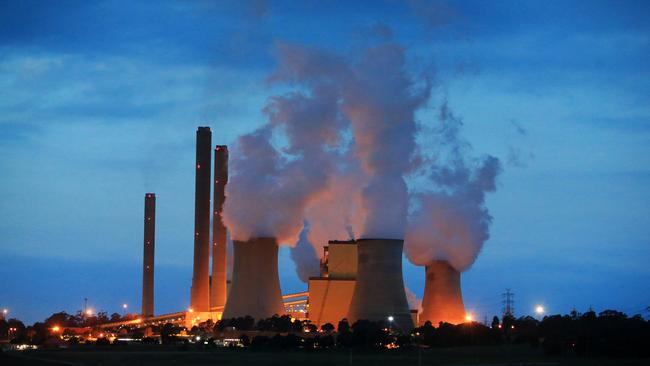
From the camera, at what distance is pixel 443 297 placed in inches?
2859

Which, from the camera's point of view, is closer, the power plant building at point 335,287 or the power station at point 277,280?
the power station at point 277,280

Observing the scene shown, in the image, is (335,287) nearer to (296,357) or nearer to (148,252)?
(296,357)

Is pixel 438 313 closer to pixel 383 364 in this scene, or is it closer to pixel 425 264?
pixel 425 264

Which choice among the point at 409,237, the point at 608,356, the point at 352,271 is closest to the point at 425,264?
the point at 409,237

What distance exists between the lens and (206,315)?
318 feet

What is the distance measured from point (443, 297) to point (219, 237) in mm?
30978

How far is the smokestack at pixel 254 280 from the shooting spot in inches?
2852

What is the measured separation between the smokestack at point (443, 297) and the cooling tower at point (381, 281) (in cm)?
563

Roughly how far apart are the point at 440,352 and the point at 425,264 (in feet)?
44.0

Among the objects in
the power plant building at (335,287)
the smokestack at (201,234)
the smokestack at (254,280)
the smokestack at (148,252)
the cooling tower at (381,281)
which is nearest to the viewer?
the cooling tower at (381,281)

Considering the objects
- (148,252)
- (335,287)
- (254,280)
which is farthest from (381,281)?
(148,252)

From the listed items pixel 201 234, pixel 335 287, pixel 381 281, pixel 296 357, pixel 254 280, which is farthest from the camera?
pixel 201 234

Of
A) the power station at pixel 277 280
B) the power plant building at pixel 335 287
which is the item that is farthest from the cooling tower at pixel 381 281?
the power plant building at pixel 335 287

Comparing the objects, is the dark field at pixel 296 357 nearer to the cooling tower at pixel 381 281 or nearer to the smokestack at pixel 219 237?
the cooling tower at pixel 381 281
